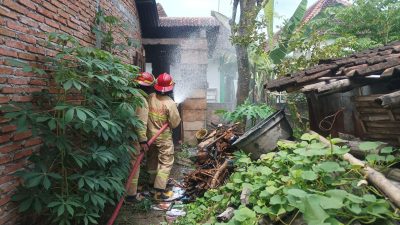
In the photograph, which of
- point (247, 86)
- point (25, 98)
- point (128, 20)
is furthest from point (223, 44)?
point (25, 98)

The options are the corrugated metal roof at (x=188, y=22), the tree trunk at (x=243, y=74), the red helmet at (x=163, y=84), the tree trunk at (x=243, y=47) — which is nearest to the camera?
the red helmet at (x=163, y=84)

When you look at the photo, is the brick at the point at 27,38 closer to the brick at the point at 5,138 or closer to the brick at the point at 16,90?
the brick at the point at 16,90

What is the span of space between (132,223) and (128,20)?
5.42 meters

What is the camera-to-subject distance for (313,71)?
164 inches

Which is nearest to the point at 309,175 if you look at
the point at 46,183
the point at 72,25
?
the point at 46,183

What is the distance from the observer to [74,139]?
379 cm

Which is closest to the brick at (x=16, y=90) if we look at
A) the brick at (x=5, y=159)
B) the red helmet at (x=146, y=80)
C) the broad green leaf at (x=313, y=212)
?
the brick at (x=5, y=159)

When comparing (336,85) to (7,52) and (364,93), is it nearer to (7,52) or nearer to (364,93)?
(364,93)

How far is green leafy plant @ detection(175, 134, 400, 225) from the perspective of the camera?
6.86 feet

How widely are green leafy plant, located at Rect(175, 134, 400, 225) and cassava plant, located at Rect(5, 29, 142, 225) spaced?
1.61 metres

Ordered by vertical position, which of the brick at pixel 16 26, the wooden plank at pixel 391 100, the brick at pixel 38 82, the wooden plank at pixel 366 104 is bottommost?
the wooden plank at pixel 366 104

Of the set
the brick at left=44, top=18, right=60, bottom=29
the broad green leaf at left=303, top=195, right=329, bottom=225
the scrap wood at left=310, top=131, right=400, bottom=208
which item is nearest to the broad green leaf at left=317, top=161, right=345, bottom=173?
the scrap wood at left=310, top=131, right=400, bottom=208

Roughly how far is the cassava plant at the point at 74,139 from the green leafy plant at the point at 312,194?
1.61 m

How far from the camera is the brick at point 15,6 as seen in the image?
2961 millimetres
